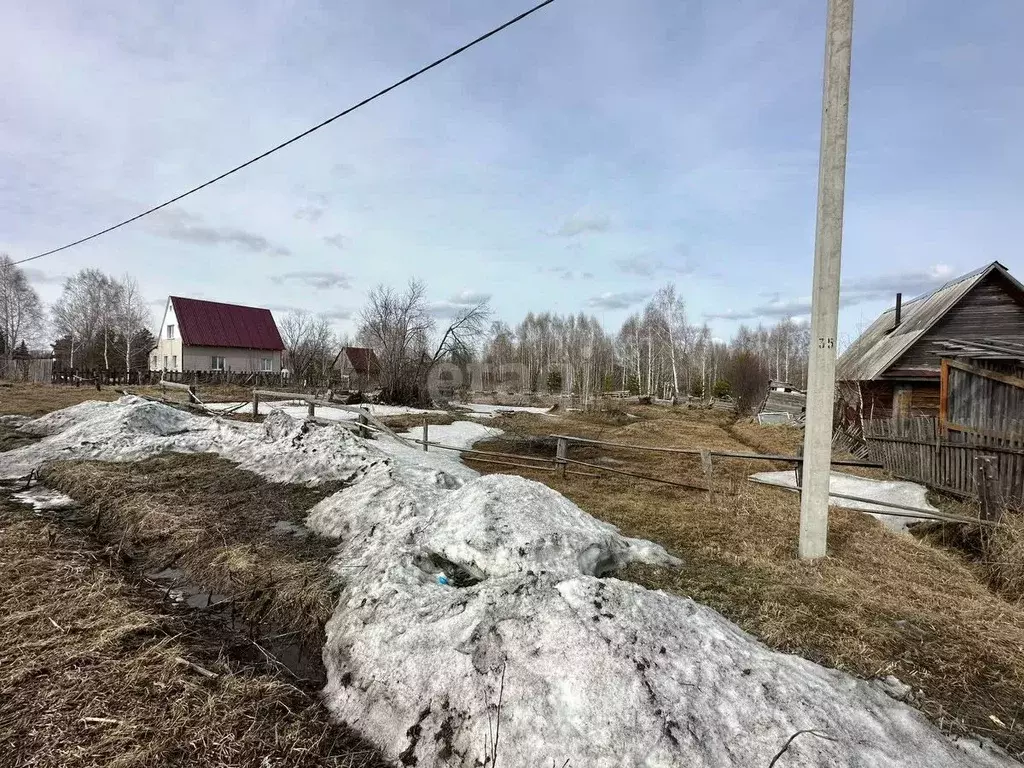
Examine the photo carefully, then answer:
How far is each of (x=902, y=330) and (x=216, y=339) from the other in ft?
149

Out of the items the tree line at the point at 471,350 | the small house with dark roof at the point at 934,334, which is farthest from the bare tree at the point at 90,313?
the small house with dark roof at the point at 934,334

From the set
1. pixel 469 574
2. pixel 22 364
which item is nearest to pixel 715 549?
pixel 469 574

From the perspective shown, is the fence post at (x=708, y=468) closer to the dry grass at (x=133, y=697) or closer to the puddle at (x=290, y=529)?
the puddle at (x=290, y=529)

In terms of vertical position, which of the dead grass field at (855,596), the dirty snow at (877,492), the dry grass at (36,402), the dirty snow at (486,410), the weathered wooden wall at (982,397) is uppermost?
the weathered wooden wall at (982,397)

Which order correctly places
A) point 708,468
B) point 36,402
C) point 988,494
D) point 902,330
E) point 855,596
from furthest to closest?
point 36,402 → point 902,330 → point 708,468 → point 988,494 → point 855,596

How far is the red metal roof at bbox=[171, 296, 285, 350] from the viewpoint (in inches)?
1585

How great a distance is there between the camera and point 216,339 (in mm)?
41625

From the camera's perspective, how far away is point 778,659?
3.14m

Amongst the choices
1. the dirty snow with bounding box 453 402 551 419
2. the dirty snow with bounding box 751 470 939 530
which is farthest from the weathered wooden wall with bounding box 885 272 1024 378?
the dirty snow with bounding box 453 402 551 419

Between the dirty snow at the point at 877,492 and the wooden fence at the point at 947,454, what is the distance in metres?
0.38

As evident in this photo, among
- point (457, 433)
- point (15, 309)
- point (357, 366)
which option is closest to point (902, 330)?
point (457, 433)

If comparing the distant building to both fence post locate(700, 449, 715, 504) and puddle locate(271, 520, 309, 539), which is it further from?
puddle locate(271, 520, 309, 539)

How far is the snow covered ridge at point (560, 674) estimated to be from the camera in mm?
2537

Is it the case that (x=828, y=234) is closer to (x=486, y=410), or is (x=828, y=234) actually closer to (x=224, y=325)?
(x=486, y=410)
